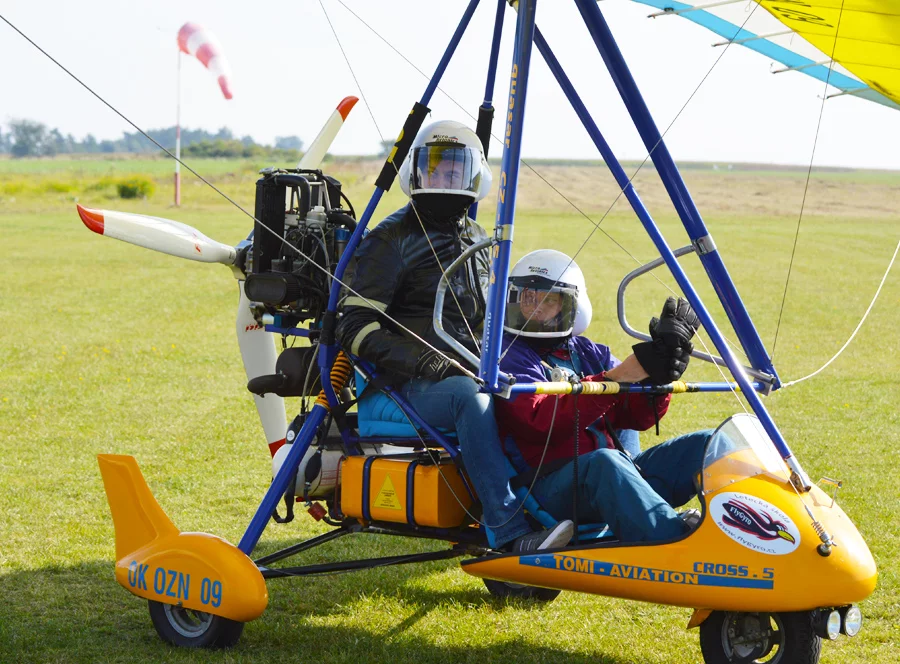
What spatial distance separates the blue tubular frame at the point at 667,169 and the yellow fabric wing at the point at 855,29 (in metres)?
0.59

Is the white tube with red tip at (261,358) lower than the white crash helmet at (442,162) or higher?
lower

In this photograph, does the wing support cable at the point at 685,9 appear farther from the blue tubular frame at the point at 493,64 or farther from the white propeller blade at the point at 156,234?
the white propeller blade at the point at 156,234

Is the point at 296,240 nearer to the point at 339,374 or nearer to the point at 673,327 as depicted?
the point at 339,374

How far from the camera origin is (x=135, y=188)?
137ft

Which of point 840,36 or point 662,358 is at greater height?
point 840,36

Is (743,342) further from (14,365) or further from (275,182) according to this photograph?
(14,365)

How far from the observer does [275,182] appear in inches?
192

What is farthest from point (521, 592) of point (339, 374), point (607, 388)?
point (607, 388)

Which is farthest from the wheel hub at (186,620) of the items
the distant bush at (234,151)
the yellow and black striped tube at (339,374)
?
the distant bush at (234,151)

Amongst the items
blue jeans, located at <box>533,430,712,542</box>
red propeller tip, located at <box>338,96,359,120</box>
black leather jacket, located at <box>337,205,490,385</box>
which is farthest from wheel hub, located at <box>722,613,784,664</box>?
red propeller tip, located at <box>338,96,359,120</box>

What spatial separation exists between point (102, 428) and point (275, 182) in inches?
153

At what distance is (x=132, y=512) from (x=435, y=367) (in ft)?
5.09

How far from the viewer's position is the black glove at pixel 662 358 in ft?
11.5

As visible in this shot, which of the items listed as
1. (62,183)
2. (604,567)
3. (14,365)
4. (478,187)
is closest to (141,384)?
(14,365)
